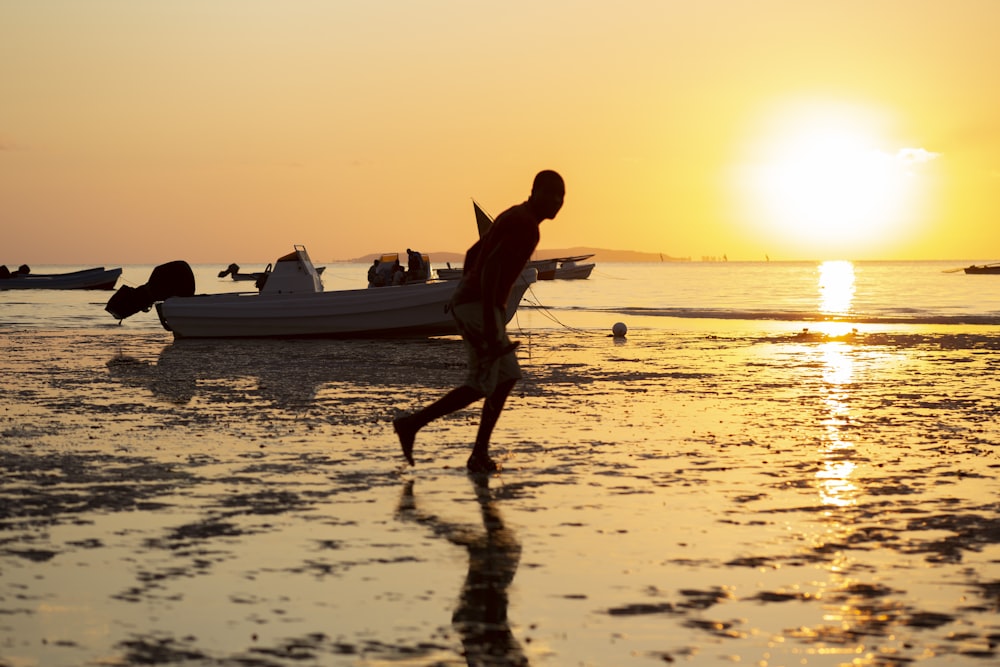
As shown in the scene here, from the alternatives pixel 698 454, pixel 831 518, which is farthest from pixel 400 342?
pixel 831 518

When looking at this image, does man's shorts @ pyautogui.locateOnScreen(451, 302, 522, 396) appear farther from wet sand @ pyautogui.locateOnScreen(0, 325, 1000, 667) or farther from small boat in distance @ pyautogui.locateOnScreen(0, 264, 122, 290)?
small boat in distance @ pyautogui.locateOnScreen(0, 264, 122, 290)

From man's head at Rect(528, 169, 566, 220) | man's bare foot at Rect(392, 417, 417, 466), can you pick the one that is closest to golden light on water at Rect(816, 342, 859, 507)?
man's head at Rect(528, 169, 566, 220)

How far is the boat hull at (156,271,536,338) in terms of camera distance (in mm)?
28125

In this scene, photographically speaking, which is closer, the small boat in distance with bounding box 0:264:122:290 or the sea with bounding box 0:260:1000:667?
the sea with bounding box 0:260:1000:667

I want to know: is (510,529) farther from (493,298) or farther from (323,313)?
(323,313)

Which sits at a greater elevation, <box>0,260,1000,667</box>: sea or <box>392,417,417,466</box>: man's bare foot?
<box>392,417,417,466</box>: man's bare foot

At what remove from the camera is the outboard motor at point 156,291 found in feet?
107

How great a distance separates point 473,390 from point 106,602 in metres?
3.87

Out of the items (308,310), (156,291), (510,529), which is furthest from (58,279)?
(510,529)

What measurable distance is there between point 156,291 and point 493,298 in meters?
26.2

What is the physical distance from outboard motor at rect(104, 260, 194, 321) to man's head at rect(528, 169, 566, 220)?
2548 cm

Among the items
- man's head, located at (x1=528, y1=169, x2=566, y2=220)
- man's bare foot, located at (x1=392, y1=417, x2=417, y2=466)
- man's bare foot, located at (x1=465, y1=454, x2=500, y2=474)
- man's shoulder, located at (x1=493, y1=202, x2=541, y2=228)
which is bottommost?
man's bare foot, located at (x1=465, y1=454, x2=500, y2=474)

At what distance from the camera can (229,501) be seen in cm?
759

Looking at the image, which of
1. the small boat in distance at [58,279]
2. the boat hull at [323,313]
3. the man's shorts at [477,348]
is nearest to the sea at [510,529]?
the man's shorts at [477,348]
